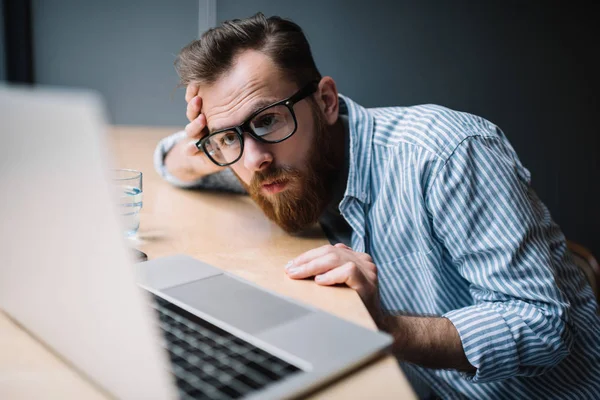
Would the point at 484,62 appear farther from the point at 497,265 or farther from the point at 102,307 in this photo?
the point at 102,307

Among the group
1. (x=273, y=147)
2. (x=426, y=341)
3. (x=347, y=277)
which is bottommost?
(x=426, y=341)

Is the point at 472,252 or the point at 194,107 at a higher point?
the point at 194,107

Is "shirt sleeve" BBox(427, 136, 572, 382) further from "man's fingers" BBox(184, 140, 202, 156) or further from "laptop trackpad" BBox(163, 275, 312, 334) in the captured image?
"man's fingers" BBox(184, 140, 202, 156)

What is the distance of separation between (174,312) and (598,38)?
6.01 ft

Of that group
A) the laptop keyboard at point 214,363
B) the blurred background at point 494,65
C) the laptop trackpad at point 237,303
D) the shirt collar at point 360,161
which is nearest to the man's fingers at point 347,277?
the laptop trackpad at point 237,303

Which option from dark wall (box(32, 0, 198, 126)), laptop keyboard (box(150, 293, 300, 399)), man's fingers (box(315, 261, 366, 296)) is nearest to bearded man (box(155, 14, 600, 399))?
man's fingers (box(315, 261, 366, 296))

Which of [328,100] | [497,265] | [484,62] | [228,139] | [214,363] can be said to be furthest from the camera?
[484,62]

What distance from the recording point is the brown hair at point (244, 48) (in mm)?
1079

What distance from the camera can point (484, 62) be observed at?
175 centimetres

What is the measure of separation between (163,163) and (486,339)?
3.30ft

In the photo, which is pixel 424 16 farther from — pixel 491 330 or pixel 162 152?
pixel 491 330

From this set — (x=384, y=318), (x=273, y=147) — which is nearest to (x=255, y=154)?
Answer: (x=273, y=147)

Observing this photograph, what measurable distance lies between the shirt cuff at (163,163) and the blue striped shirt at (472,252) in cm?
49

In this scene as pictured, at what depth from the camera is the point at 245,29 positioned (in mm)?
1118
